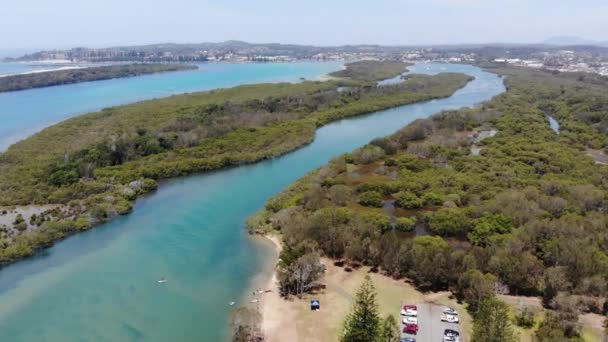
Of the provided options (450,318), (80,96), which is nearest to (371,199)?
(450,318)

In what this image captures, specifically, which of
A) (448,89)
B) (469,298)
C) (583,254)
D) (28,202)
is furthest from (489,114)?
(28,202)

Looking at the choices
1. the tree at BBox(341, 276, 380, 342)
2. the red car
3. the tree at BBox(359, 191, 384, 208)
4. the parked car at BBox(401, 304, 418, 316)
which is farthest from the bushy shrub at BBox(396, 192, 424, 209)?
the tree at BBox(341, 276, 380, 342)

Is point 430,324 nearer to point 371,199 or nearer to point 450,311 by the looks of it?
point 450,311

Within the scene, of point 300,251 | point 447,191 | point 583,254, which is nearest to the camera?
point 583,254

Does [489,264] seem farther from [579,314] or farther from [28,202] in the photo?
[28,202]

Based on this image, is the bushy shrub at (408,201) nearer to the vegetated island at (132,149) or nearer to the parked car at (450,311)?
the parked car at (450,311)
